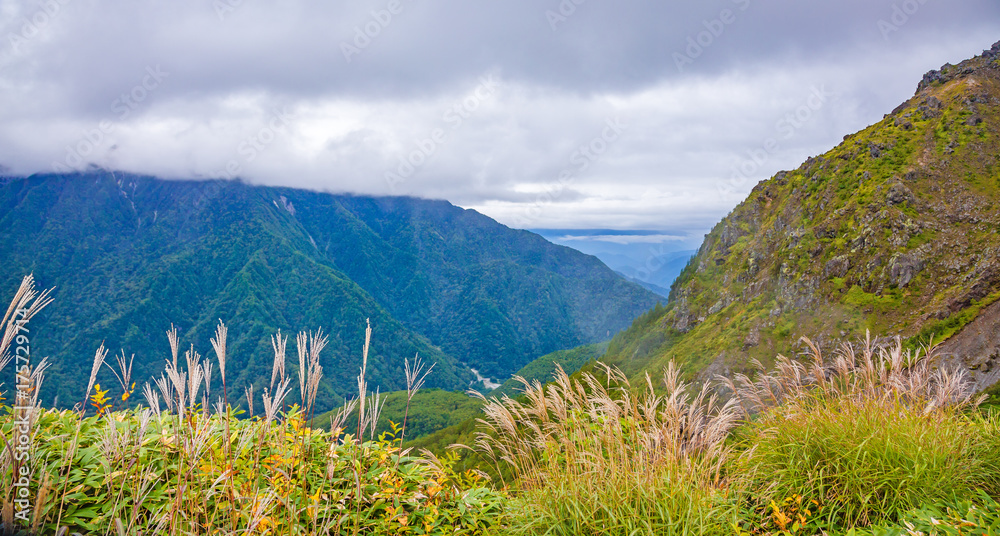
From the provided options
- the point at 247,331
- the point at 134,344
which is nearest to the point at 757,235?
the point at 247,331

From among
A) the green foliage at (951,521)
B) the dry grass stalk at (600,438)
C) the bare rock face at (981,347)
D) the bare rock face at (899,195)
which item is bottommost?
the bare rock face at (981,347)

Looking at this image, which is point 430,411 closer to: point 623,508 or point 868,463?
point 868,463

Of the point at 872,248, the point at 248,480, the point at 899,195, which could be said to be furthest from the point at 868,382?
the point at 899,195

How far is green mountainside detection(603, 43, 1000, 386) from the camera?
50844mm

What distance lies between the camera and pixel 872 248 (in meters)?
58.4

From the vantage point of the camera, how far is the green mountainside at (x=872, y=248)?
50.8 metres

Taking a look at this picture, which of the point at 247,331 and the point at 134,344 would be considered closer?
the point at 134,344

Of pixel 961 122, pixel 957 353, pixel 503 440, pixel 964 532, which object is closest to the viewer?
pixel 964 532

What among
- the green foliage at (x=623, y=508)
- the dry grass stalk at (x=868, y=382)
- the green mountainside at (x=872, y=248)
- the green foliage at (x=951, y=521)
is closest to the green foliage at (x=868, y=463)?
the green foliage at (x=951, y=521)

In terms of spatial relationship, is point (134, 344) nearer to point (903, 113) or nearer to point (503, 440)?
point (503, 440)

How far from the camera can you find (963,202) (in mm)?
56125

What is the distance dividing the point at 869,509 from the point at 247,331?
22782 centimetres

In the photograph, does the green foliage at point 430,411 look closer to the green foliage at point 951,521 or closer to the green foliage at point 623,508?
the green foliage at point 623,508

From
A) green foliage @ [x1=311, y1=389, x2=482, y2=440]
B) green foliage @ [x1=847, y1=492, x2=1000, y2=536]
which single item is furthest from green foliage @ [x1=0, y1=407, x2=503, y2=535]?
green foliage @ [x1=311, y1=389, x2=482, y2=440]
